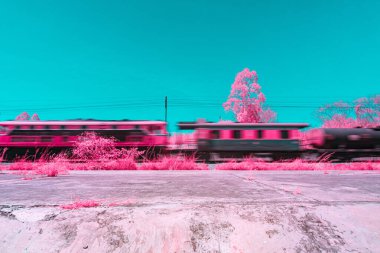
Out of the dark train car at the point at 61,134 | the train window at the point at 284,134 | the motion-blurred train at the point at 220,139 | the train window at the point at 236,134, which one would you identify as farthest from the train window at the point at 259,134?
the dark train car at the point at 61,134

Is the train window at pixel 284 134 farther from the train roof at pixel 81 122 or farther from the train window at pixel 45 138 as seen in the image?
the train window at pixel 45 138

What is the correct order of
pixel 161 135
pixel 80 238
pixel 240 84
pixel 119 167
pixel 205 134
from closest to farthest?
1. pixel 80 238
2. pixel 119 167
3. pixel 205 134
4. pixel 161 135
5. pixel 240 84

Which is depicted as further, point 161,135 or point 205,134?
point 161,135

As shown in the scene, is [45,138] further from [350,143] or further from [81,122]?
[350,143]

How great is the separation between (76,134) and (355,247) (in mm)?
16440

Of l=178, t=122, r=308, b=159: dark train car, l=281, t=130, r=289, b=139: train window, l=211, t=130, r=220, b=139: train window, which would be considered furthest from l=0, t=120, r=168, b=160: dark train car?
l=281, t=130, r=289, b=139: train window

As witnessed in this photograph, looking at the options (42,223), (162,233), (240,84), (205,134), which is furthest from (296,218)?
(240,84)

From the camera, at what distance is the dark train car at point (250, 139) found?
47.4ft

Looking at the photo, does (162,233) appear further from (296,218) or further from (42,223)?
(296,218)

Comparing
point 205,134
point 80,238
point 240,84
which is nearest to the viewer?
point 80,238

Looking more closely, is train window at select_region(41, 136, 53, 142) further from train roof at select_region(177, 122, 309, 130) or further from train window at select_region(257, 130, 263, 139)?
train window at select_region(257, 130, 263, 139)

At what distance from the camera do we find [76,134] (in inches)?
589

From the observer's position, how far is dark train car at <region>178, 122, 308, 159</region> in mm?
14445

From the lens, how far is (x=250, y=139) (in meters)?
14.6
